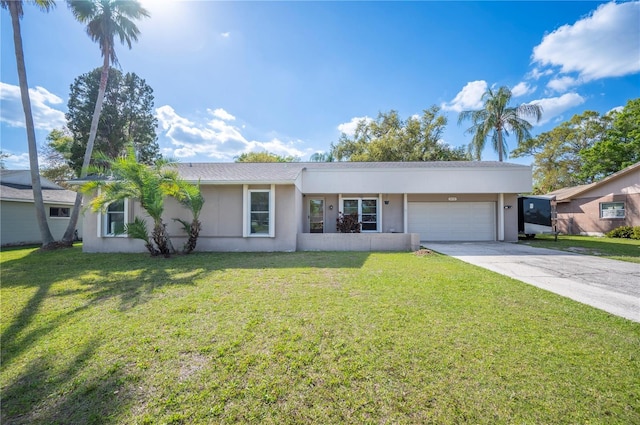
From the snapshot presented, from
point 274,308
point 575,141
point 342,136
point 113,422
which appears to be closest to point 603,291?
point 274,308

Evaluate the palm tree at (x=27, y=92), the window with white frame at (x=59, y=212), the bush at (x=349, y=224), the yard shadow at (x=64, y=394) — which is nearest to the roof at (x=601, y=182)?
the bush at (x=349, y=224)

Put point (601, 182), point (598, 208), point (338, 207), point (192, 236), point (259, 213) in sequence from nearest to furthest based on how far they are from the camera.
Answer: point (192, 236) < point (259, 213) < point (338, 207) < point (601, 182) < point (598, 208)

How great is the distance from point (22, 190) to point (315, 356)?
20.8 meters

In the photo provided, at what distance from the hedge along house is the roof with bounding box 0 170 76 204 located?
292 inches

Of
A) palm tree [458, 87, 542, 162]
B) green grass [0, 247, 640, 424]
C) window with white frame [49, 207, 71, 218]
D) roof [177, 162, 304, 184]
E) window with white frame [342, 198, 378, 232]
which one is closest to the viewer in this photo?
green grass [0, 247, 640, 424]

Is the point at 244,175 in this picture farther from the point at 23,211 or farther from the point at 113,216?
the point at 23,211

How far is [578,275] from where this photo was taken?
5828 millimetres

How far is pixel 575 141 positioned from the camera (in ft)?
84.1

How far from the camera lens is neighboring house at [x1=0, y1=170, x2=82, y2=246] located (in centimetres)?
1255

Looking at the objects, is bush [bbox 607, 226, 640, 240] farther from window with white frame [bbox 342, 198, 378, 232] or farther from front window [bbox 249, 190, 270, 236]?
front window [bbox 249, 190, 270, 236]

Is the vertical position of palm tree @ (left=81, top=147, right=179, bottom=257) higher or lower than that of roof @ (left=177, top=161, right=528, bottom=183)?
lower

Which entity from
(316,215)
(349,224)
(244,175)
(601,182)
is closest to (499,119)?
(601,182)

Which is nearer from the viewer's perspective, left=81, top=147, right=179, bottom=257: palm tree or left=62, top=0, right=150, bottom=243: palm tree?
left=81, top=147, right=179, bottom=257: palm tree

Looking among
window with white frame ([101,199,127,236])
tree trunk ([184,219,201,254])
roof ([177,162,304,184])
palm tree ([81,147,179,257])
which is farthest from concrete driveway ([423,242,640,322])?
window with white frame ([101,199,127,236])
